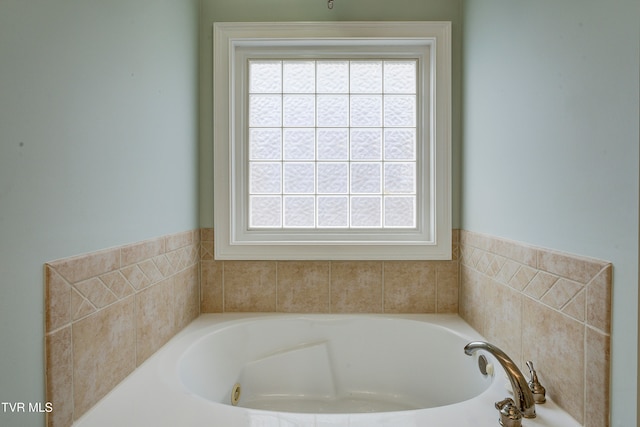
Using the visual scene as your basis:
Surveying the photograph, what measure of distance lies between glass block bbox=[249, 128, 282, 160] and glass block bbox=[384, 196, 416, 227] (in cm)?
68

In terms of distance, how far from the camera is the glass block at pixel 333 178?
218 centimetres

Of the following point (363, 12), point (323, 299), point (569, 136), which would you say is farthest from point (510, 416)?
point (363, 12)

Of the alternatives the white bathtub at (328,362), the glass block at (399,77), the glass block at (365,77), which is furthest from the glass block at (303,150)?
the white bathtub at (328,362)

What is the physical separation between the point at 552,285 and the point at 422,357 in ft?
2.91

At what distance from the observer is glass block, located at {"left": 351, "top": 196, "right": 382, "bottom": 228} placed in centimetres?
218

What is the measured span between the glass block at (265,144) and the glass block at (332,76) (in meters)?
0.36

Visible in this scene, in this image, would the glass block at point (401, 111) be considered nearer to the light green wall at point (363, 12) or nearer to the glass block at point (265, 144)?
the light green wall at point (363, 12)

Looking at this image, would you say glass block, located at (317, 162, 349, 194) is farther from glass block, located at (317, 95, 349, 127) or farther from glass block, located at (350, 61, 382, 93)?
glass block, located at (350, 61, 382, 93)

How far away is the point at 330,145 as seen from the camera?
218 centimetres

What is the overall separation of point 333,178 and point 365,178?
0.59 ft

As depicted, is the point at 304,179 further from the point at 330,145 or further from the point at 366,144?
the point at 366,144

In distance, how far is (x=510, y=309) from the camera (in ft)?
4.80

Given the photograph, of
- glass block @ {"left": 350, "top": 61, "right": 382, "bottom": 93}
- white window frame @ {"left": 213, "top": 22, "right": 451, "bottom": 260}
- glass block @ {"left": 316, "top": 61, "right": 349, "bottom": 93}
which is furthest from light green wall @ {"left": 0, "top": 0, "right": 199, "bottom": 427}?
glass block @ {"left": 350, "top": 61, "right": 382, "bottom": 93}

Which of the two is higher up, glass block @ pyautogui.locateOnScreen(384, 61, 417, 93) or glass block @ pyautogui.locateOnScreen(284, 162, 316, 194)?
glass block @ pyautogui.locateOnScreen(384, 61, 417, 93)
